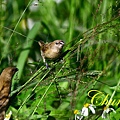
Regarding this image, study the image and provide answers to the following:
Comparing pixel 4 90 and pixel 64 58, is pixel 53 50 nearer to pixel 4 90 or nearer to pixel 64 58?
pixel 64 58

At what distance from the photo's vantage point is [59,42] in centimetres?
301

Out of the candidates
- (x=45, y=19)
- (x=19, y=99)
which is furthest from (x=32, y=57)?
(x=19, y=99)

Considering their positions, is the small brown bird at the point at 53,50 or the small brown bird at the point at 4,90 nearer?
the small brown bird at the point at 4,90

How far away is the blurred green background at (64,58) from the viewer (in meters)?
2.67

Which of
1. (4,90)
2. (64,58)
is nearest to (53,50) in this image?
(64,58)

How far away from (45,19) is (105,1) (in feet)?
2.82

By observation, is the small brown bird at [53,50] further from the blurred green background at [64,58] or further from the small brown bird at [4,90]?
the small brown bird at [4,90]

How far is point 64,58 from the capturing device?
9.62 ft

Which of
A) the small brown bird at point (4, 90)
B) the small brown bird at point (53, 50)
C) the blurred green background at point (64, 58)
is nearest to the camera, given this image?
the blurred green background at point (64, 58)

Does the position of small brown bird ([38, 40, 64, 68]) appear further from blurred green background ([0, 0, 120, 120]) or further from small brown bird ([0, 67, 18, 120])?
small brown bird ([0, 67, 18, 120])

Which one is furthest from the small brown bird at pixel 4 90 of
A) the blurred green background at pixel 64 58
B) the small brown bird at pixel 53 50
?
the small brown bird at pixel 53 50

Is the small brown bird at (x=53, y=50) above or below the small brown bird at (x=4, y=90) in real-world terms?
above

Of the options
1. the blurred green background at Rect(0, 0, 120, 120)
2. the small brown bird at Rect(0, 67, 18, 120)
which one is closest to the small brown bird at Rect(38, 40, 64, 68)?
the blurred green background at Rect(0, 0, 120, 120)

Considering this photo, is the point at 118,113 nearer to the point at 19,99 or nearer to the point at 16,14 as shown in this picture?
the point at 19,99
